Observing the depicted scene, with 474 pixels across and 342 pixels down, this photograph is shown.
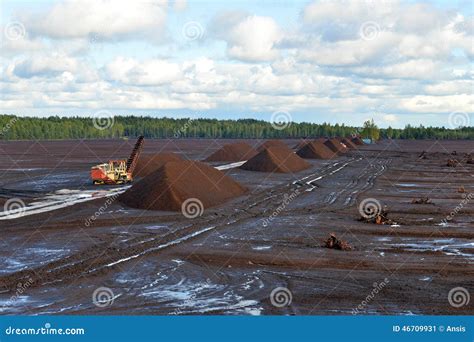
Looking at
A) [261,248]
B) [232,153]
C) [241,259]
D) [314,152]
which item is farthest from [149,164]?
[314,152]

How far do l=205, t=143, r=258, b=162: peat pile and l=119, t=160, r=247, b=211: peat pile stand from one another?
112ft

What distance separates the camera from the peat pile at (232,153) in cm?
6931

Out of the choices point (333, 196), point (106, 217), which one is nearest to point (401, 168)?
point (333, 196)

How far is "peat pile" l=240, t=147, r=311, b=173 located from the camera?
175 feet

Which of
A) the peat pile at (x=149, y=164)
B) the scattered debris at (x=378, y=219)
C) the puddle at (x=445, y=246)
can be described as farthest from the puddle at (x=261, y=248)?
the peat pile at (x=149, y=164)

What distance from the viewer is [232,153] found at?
71.0 metres

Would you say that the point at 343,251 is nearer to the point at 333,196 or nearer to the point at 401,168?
the point at 333,196

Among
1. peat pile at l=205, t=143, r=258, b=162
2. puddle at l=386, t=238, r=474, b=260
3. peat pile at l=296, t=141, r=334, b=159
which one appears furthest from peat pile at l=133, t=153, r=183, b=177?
peat pile at l=296, t=141, r=334, b=159

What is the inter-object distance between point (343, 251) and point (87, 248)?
8604 mm

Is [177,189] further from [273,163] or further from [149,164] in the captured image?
[273,163]

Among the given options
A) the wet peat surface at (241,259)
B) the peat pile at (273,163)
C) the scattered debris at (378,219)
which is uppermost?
the peat pile at (273,163)

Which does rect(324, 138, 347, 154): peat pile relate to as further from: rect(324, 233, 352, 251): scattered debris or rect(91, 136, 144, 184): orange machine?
rect(324, 233, 352, 251): scattered debris

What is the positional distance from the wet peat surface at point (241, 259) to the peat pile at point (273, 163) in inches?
684

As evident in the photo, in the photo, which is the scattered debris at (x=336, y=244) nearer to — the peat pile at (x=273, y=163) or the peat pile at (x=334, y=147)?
the peat pile at (x=273, y=163)
